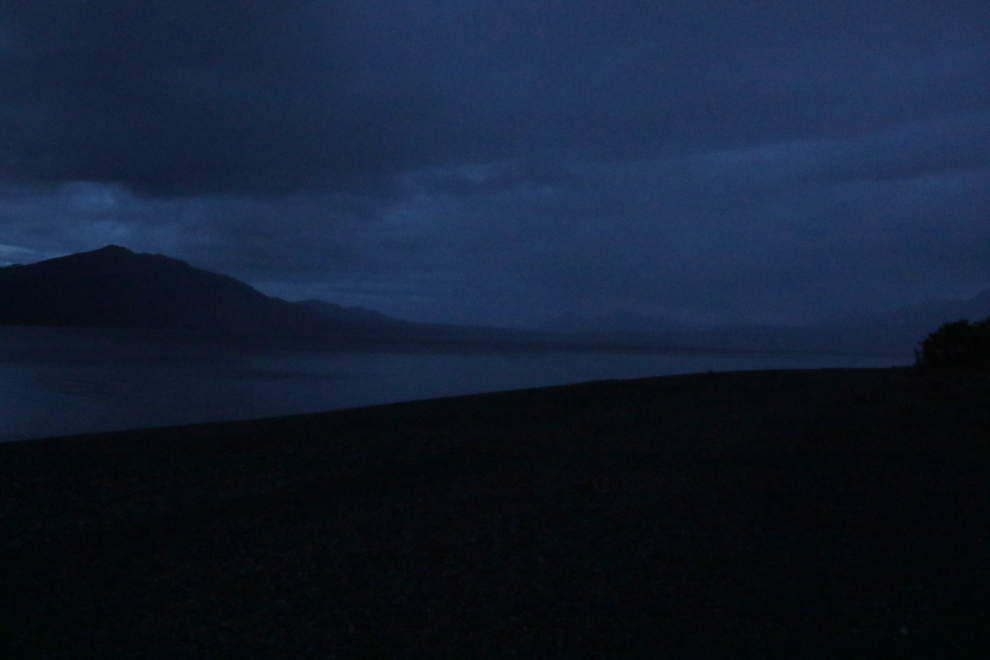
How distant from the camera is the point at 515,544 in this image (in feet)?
22.1

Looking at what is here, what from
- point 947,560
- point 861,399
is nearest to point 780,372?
point 861,399

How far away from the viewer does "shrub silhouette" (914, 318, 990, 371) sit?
2030 cm

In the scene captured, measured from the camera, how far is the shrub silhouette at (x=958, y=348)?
66.6 feet

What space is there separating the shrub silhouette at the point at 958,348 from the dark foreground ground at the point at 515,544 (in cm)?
779

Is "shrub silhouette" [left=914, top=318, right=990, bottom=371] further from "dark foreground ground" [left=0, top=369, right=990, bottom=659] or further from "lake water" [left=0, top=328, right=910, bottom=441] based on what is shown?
"lake water" [left=0, top=328, right=910, bottom=441]

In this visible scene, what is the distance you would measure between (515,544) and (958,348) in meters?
19.0

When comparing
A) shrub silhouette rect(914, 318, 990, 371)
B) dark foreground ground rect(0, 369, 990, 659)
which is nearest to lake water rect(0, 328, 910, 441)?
dark foreground ground rect(0, 369, 990, 659)

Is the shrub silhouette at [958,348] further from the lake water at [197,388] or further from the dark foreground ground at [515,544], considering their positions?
the lake water at [197,388]

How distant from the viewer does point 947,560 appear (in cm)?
600

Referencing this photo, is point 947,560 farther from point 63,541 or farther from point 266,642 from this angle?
point 63,541

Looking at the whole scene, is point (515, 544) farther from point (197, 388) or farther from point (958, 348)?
point (197, 388)

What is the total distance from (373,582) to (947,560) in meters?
4.42

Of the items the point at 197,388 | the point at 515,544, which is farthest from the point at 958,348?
the point at 197,388

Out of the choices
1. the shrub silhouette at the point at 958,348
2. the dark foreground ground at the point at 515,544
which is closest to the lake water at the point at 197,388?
the dark foreground ground at the point at 515,544
